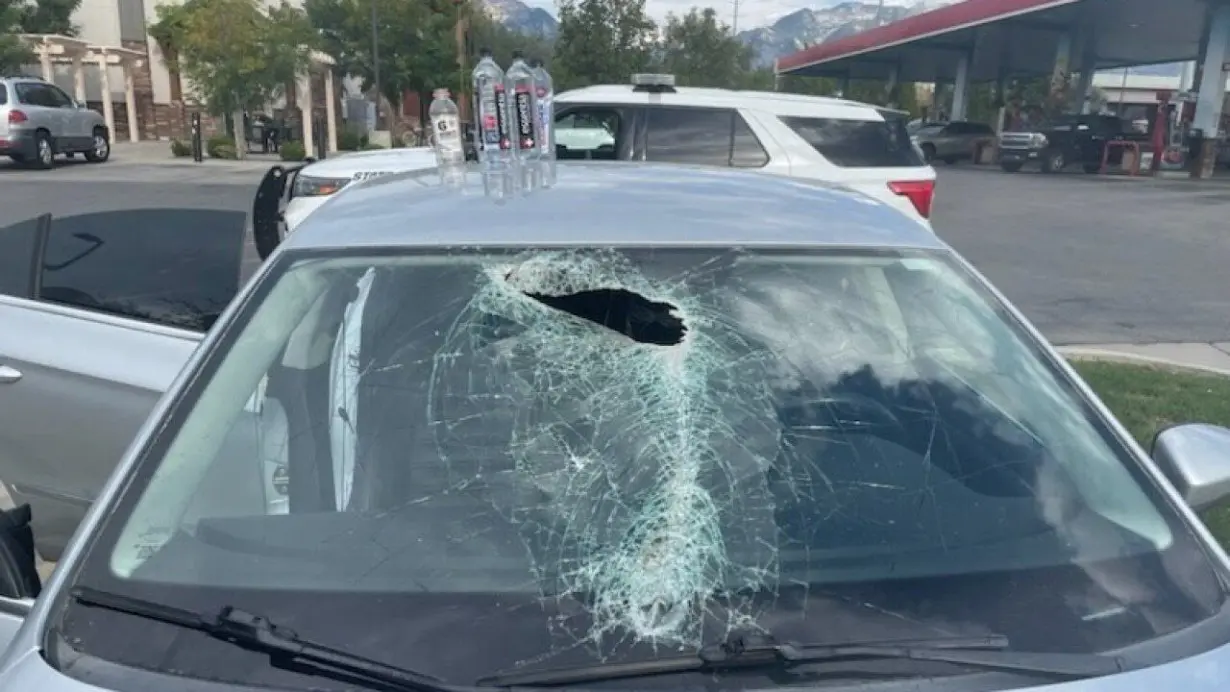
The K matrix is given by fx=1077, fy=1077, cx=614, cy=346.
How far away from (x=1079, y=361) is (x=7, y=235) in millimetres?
6324

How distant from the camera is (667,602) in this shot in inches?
68.6

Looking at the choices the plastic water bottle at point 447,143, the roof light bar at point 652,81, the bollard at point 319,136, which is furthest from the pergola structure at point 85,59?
the plastic water bottle at point 447,143

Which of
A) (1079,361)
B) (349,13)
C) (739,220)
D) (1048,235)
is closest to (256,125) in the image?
(349,13)

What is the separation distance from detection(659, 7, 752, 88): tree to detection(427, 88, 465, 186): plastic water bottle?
36.9 meters

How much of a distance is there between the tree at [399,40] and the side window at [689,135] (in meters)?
28.4

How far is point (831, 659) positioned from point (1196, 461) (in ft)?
3.73

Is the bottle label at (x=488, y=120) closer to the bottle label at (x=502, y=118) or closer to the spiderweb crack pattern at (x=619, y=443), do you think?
the bottle label at (x=502, y=118)

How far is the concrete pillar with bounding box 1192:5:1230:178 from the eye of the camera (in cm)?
2902

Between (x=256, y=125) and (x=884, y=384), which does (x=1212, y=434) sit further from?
(x=256, y=125)

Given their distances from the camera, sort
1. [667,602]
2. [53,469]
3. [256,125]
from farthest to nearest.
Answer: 1. [256,125]
2. [53,469]
3. [667,602]

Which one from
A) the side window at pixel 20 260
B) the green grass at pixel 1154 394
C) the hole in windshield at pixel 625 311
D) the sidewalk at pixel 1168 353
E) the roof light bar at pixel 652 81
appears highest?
the roof light bar at pixel 652 81

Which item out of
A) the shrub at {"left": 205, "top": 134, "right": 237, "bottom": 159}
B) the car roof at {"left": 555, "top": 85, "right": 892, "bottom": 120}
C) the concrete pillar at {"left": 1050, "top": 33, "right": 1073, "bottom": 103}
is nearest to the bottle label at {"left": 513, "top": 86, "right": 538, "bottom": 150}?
the car roof at {"left": 555, "top": 85, "right": 892, "bottom": 120}

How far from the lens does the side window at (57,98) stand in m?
24.0

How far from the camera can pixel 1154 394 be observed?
6.44m
